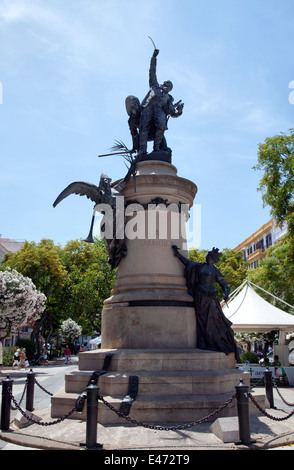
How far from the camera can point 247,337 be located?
28578 millimetres

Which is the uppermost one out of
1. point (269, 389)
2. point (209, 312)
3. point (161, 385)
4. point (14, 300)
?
point (14, 300)

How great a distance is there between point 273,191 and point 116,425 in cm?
1540

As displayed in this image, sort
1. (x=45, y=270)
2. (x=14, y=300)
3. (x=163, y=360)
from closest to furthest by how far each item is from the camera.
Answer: (x=163, y=360)
(x=14, y=300)
(x=45, y=270)

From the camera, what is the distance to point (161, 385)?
7.36 metres

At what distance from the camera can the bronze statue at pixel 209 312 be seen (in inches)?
348

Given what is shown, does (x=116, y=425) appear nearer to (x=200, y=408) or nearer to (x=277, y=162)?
(x=200, y=408)

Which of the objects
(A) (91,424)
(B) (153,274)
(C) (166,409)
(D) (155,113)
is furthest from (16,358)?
(A) (91,424)

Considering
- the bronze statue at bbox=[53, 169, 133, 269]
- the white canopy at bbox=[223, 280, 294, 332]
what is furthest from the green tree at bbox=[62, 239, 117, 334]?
the bronze statue at bbox=[53, 169, 133, 269]

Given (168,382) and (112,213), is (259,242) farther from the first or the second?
(168,382)

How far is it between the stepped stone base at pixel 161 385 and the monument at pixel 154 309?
0.02 metres

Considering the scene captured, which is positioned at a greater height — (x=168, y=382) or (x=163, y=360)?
(x=163, y=360)

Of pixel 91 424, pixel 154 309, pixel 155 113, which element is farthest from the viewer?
pixel 155 113

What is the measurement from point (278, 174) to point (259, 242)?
156 feet

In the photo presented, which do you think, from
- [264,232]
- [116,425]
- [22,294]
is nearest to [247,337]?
[22,294]
